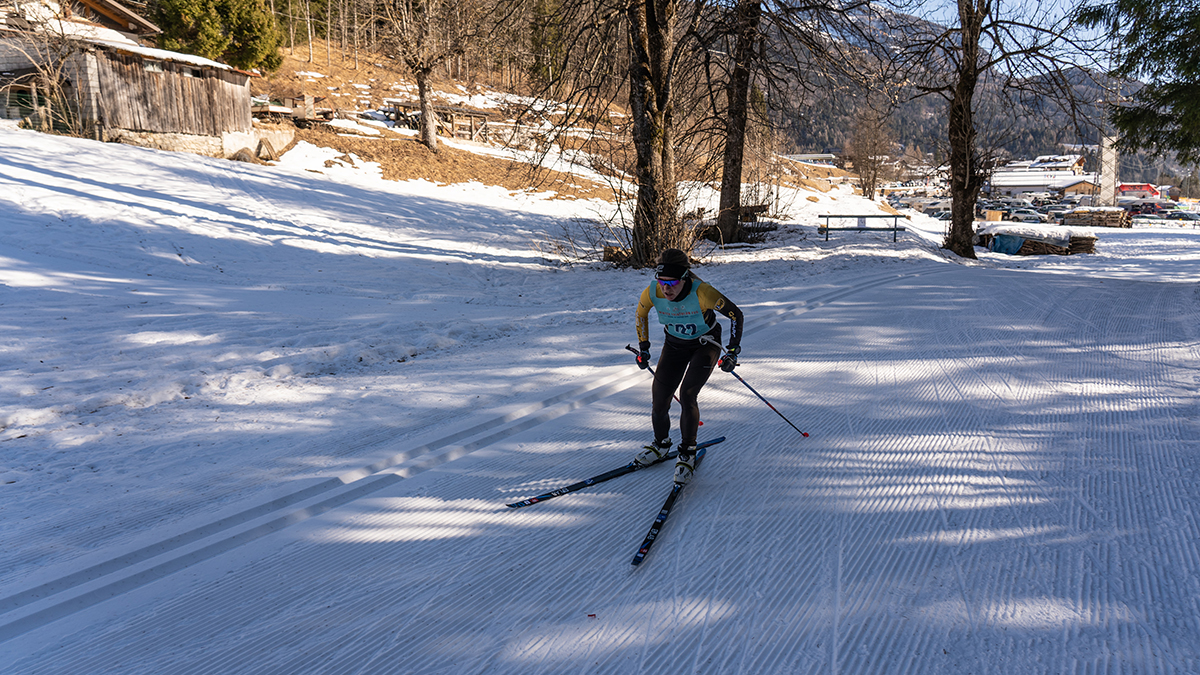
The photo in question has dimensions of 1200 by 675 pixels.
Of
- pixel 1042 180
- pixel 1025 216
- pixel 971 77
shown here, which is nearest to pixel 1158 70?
pixel 971 77

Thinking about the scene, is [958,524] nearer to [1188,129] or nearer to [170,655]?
[170,655]

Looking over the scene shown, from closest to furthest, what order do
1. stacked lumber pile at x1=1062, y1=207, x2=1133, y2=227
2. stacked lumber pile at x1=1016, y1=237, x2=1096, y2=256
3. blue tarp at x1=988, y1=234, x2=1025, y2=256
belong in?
stacked lumber pile at x1=1016, y1=237, x2=1096, y2=256 < blue tarp at x1=988, y1=234, x2=1025, y2=256 < stacked lumber pile at x1=1062, y1=207, x2=1133, y2=227

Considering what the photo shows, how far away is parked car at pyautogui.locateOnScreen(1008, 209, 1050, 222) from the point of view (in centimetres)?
4328

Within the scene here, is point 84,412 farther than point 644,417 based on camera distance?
No

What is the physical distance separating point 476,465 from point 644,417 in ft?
5.32

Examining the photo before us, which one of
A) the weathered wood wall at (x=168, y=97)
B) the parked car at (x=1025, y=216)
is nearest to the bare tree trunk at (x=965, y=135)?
the weathered wood wall at (x=168, y=97)

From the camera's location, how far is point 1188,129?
43.7ft

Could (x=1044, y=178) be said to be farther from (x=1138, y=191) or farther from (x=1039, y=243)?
(x=1039, y=243)

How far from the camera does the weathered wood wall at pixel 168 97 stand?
66.4 ft

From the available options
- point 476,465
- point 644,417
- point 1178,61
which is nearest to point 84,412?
point 476,465

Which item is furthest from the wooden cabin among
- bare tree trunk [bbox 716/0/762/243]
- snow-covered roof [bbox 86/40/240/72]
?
bare tree trunk [bbox 716/0/762/243]

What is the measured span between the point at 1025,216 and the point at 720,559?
166 ft

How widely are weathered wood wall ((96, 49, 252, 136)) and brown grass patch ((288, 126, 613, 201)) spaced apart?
10.4 ft

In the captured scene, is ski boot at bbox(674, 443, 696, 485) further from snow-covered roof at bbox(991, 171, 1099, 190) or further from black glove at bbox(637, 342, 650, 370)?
snow-covered roof at bbox(991, 171, 1099, 190)
